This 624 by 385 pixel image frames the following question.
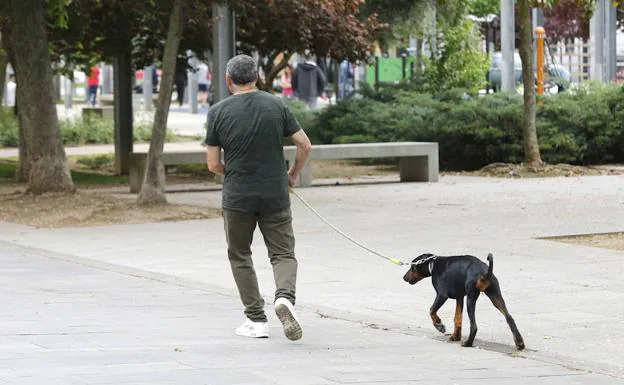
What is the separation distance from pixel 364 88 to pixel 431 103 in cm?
275

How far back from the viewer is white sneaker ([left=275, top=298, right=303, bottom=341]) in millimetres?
8695

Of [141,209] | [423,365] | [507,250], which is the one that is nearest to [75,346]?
[423,365]

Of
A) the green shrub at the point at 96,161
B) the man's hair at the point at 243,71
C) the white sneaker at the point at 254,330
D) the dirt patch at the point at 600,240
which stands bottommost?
the white sneaker at the point at 254,330

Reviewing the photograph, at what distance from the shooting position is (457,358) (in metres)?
8.30

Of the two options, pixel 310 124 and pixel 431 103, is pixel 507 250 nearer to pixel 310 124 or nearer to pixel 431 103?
pixel 431 103

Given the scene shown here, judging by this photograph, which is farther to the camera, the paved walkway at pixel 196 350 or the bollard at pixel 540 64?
the bollard at pixel 540 64

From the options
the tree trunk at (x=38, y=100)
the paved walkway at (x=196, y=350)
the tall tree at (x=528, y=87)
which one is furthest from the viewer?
the tall tree at (x=528, y=87)

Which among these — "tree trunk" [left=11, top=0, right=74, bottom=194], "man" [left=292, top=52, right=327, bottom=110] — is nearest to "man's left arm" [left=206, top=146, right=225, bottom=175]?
"tree trunk" [left=11, top=0, right=74, bottom=194]

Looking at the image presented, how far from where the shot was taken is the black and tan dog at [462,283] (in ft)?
27.8

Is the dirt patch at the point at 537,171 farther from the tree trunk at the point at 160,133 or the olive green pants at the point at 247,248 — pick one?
the olive green pants at the point at 247,248

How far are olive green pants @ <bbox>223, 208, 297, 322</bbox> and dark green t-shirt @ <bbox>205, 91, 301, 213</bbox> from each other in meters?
0.08

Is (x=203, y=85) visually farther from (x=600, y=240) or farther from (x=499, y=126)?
(x=600, y=240)

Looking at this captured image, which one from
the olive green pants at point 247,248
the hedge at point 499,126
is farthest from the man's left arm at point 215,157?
the hedge at point 499,126

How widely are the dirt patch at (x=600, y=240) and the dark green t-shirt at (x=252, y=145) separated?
5506 mm
